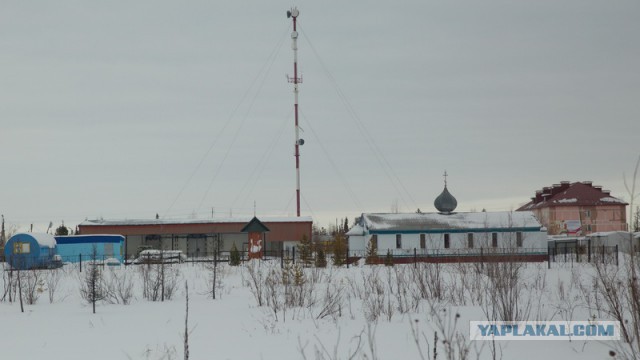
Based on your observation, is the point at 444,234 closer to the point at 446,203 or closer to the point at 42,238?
the point at 446,203

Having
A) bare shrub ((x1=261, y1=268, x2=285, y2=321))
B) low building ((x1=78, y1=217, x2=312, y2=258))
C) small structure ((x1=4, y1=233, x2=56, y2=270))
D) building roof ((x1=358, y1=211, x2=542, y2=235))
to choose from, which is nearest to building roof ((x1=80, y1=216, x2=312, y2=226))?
low building ((x1=78, y1=217, x2=312, y2=258))

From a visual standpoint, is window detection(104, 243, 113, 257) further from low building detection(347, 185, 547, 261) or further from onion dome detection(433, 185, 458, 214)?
onion dome detection(433, 185, 458, 214)

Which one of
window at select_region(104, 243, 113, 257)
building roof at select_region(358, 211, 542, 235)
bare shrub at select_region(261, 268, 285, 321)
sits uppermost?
building roof at select_region(358, 211, 542, 235)

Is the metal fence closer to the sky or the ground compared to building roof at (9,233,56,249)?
closer to the ground

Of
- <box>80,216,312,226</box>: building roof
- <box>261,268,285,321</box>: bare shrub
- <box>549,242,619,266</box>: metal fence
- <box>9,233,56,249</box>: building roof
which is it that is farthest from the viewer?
<box>80,216,312,226</box>: building roof

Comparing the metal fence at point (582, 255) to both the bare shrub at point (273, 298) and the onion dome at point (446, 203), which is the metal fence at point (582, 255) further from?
the bare shrub at point (273, 298)

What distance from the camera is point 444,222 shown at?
151 feet

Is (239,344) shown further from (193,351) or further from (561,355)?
(561,355)

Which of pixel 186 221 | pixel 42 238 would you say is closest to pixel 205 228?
pixel 186 221

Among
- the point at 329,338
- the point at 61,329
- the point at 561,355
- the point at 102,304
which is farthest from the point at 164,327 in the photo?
the point at 561,355

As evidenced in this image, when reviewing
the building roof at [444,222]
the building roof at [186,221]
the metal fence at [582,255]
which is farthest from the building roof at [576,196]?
the building roof at [186,221]

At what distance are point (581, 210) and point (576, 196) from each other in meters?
1.83

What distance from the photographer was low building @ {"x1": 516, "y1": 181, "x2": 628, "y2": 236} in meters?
78.5

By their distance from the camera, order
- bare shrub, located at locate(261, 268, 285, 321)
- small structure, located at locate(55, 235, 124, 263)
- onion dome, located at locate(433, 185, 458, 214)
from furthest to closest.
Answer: onion dome, located at locate(433, 185, 458, 214) < small structure, located at locate(55, 235, 124, 263) < bare shrub, located at locate(261, 268, 285, 321)
